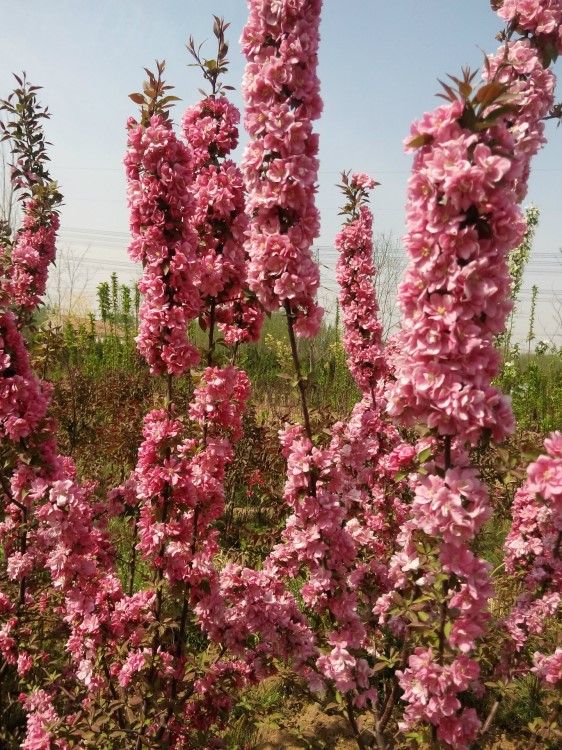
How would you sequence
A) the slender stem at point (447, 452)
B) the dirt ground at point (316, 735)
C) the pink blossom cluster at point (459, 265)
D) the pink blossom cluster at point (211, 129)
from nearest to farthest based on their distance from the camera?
the pink blossom cluster at point (459, 265), the slender stem at point (447, 452), the pink blossom cluster at point (211, 129), the dirt ground at point (316, 735)

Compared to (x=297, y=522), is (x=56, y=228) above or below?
above

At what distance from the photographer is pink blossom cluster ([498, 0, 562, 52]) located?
7.59ft

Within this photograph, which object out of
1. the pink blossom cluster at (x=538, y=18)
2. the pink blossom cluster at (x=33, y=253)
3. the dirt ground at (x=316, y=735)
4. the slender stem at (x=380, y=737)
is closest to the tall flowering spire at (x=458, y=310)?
the pink blossom cluster at (x=538, y=18)

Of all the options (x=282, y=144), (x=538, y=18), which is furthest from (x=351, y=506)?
(x=538, y=18)

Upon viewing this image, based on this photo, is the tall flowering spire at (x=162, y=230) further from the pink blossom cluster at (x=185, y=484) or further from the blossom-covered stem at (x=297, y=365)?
the blossom-covered stem at (x=297, y=365)

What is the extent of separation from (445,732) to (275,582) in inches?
A: 50.6

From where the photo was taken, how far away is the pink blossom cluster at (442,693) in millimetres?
1877

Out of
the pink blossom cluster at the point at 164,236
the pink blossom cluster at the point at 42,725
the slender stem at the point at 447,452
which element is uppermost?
the pink blossom cluster at the point at 164,236

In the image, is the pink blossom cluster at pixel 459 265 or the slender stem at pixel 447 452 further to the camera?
the slender stem at pixel 447 452

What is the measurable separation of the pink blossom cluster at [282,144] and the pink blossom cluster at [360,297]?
91.8 inches


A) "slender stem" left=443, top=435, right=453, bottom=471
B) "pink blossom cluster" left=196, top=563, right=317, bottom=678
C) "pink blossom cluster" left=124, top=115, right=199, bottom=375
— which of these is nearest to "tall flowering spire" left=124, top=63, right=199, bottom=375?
"pink blossom cluster" left=124, top=115, right=199, bottom=375

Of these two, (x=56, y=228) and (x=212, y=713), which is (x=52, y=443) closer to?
(x=212, y=713)

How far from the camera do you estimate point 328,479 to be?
8.22 ft

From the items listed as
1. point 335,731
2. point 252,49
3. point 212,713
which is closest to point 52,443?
point 212,713
